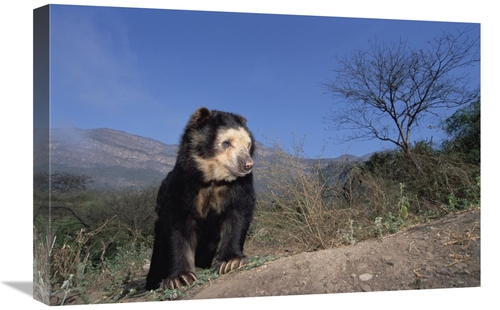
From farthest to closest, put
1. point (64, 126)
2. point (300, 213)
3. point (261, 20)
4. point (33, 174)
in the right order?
point (300, 213)
point (261, 20)
point (33, 174)
point (64, 126)

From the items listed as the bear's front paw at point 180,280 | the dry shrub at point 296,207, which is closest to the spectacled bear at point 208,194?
the bear's front paw at point 180,280

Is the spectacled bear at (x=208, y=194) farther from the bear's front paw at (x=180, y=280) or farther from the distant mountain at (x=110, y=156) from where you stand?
the distant mountain at (x=110, y=156)

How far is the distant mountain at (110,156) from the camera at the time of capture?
5.64 meters

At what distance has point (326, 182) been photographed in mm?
7465

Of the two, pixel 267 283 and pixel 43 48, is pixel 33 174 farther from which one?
pixel 267 283

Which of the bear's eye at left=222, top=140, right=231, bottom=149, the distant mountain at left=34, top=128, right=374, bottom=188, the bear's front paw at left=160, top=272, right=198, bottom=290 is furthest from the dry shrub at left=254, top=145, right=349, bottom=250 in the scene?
the bear's front paw at left=160, top=272, right=198, bottom=290

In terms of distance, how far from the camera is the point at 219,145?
231 inches

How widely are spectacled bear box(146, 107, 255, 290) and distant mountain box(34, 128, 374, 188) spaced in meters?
0.35

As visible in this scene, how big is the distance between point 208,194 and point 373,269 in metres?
1.76

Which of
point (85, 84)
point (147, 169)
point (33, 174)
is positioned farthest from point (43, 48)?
point (147, 169)

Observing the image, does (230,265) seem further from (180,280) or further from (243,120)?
(243,120)

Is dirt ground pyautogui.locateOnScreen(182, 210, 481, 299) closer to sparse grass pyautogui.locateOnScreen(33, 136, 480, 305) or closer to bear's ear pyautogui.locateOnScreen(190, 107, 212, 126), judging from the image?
sparse grass pyautogui.locateOnScreen(33, 136, 480, 305)

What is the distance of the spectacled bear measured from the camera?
584 cm

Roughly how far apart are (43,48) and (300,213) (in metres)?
3.37
